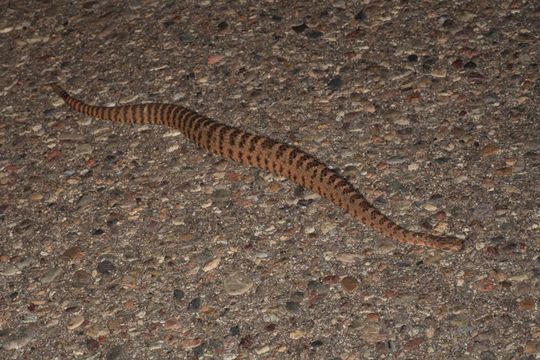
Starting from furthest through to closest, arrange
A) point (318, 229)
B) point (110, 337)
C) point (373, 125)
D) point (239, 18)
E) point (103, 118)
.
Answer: point (239, 18), point (103, 118), point (373, 125), point (318, 229), point (110, 337)

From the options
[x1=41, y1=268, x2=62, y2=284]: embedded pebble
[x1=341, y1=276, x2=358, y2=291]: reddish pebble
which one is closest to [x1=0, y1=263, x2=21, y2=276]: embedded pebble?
[x1=41, y1=268, x2=62, y2=284]: embedded pebble

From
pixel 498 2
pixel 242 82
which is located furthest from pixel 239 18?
pixel 498 2

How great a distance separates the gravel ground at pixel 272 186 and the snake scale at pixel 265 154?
0.28 ft

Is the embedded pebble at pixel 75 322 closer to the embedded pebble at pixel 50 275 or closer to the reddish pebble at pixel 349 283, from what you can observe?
the embedded pebble at pixel 50 275

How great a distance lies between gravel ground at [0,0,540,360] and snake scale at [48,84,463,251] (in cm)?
8

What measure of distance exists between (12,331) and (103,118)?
247cm

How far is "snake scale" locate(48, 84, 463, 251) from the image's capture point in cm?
670

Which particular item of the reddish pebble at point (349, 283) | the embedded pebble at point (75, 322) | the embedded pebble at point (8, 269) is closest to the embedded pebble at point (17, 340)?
the embedded pebble at point (75, 322)

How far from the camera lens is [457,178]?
7.16 metres

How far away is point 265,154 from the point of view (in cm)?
761

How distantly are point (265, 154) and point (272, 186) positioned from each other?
27cm

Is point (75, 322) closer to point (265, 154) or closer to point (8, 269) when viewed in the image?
point (8, 269)

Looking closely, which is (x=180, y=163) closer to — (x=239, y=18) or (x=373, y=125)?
(x=373, y=125)

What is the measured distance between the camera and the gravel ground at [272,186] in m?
6.23
